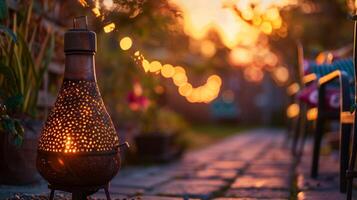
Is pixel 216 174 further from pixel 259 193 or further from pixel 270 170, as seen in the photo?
pixel 259 193

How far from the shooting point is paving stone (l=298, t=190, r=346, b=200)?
2834 mm

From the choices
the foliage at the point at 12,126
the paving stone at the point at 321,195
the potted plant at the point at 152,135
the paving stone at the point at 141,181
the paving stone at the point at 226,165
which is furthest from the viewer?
the potted plant at the point at 152,135

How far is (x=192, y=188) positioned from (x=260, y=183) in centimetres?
50

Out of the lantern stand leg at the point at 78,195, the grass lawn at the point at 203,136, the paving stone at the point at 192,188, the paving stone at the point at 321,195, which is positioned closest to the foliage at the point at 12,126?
the lantern stand leg at the point at 78,195

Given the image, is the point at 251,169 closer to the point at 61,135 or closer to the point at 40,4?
the point at 40,4

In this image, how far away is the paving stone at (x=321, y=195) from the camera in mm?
2834

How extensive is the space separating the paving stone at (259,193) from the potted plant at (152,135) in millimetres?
1970

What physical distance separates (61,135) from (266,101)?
1699 centimetres

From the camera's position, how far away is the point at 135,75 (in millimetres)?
5355

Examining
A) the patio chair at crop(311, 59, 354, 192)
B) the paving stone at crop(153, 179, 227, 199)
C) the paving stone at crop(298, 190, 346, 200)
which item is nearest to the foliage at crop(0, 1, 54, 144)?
the paving stone at crop(153, 179, 227, 199)

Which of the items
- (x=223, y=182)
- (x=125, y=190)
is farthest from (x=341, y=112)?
(x=125, y=190)

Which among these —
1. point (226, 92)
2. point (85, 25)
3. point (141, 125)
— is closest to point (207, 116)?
point (226, 92)

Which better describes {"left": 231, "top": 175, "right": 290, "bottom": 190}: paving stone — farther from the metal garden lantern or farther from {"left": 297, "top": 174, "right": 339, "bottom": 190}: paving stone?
the metal garden lantern

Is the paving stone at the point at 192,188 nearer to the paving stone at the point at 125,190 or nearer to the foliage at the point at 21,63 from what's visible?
the paving stone at the point at 125,190
